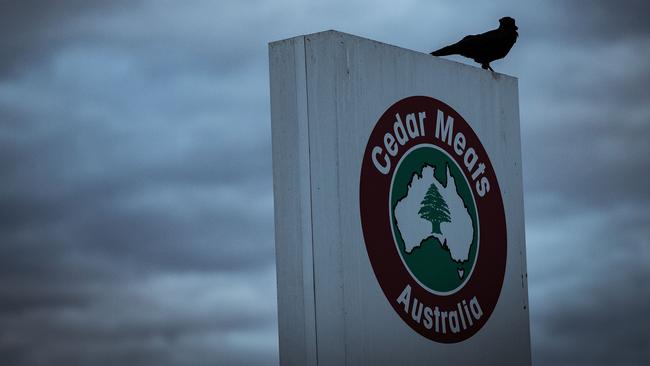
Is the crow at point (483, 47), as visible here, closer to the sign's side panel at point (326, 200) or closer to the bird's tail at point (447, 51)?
the bird's tail at point (447, 51)

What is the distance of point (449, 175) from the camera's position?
464 cm

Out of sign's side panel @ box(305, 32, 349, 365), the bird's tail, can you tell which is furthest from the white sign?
the bird's tail

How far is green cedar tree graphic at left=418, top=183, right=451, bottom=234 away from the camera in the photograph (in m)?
4.44

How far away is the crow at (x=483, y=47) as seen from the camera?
5391 millimetres

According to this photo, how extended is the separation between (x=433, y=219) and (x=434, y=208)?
0.05 metres

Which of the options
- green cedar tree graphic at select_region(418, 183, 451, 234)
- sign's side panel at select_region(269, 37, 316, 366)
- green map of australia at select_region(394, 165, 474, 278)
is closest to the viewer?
sign's side panel at select_region(269, 37, 316, 366)

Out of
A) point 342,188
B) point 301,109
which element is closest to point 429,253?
point 342,188

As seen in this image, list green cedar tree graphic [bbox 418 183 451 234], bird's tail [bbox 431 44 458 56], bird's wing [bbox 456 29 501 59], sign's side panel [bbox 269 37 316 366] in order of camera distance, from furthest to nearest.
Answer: bird's wing [bbox 456 29 501 59]
bird's tail [bbox 431 44 458 56]
green cedar tree graphic [bbox 418 183 451 234]
sign's side panel [bbox 269 37 316 366]

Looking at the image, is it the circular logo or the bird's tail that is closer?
the circular logo

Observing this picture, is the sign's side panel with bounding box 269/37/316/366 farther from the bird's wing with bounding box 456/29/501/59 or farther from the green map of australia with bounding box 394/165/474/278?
the bird's wing with bounding box 456/29/501/59

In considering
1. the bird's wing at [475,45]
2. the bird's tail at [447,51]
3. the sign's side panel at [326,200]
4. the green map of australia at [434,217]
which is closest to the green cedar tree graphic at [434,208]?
the green map of australia at [434,217]

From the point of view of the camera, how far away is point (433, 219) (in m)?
4.48

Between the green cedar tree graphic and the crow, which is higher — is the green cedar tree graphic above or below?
below

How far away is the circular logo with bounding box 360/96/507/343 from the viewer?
13.7ft
